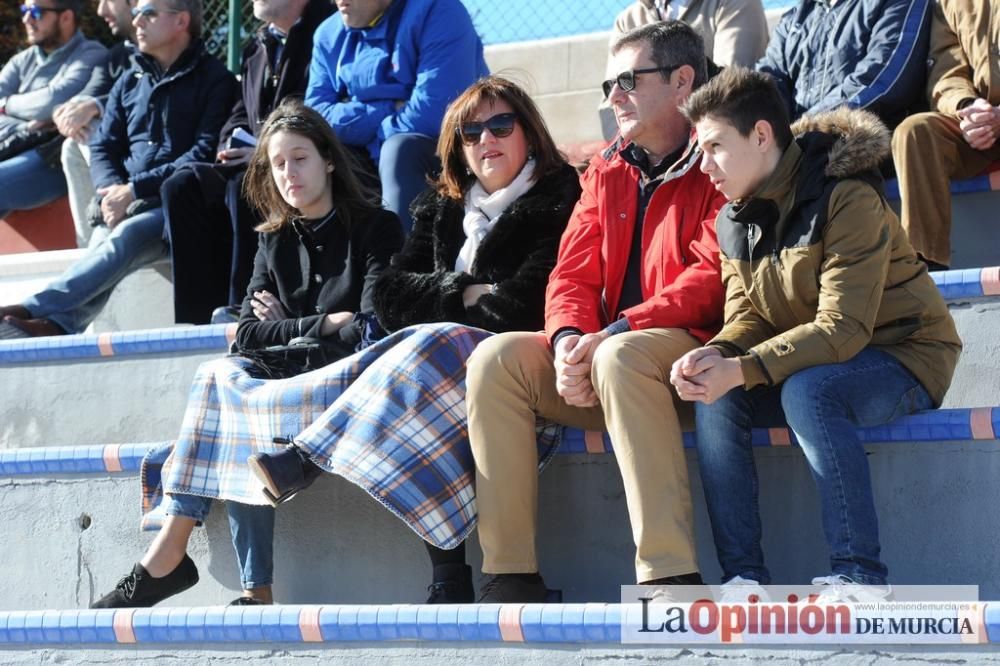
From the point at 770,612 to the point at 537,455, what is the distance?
0.81m

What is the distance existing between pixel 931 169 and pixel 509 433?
175cm

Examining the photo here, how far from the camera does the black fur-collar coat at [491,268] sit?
3.92 meters

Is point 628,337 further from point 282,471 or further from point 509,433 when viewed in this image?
point 282,471

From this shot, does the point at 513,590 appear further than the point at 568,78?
No

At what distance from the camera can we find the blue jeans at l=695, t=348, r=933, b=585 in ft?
10.00

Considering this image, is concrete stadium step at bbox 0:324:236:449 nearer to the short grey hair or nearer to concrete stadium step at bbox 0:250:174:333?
concrete stadium step at bbox 0:250:174:333

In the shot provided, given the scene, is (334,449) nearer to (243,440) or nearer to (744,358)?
(243,440)

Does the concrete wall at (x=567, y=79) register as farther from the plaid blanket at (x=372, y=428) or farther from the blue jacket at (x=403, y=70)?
the plaid blanket at (x=372, y=428)

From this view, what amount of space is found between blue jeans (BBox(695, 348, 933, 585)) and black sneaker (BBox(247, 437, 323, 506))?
39.1 inches

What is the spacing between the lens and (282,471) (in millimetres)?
3602

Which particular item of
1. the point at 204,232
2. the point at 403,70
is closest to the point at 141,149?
the point at 204,232

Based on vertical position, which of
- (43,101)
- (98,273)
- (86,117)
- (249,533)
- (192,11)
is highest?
(192,11)

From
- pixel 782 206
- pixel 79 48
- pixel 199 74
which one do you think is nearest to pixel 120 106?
pixel 199 74

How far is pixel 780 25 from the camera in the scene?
523 cm
